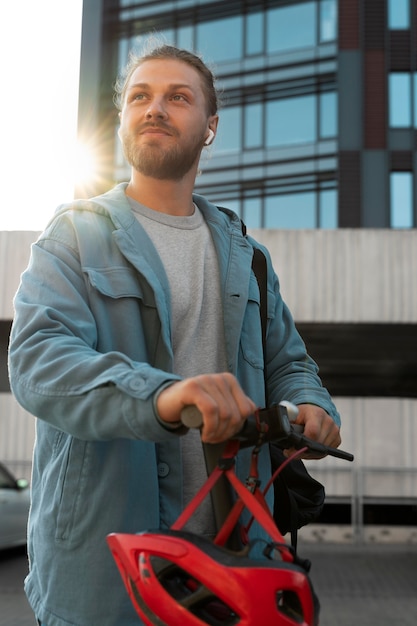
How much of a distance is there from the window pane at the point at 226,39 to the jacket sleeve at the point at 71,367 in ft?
80.7

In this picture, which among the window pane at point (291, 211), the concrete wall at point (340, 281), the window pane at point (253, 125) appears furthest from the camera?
the window pane at point (253, 125)

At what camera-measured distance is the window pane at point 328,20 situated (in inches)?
933

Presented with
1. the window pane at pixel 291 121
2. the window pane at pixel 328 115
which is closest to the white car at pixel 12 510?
the window pane at pixel 328 115

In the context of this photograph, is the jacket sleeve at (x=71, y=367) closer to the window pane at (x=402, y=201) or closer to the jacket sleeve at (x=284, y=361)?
the jacket sleeve at (x=284, y=361)

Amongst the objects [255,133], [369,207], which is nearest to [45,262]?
[369,207]

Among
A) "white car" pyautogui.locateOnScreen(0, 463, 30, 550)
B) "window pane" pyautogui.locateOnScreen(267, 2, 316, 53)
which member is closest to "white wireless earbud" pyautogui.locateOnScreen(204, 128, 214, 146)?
"white car" pyautogui.locateOnScreen(0, 463, 30, 550)

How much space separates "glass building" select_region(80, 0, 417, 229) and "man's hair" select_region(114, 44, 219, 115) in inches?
826

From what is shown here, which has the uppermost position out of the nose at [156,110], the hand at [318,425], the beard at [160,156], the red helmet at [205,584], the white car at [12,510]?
the nose at [156,110]

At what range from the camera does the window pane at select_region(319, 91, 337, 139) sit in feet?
76.1

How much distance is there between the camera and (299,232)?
13.9 metres

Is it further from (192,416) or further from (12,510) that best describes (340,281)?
(192,416)

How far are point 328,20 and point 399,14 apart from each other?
205cm

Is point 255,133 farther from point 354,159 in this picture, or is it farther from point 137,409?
point 137,409

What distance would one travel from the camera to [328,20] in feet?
78.3
